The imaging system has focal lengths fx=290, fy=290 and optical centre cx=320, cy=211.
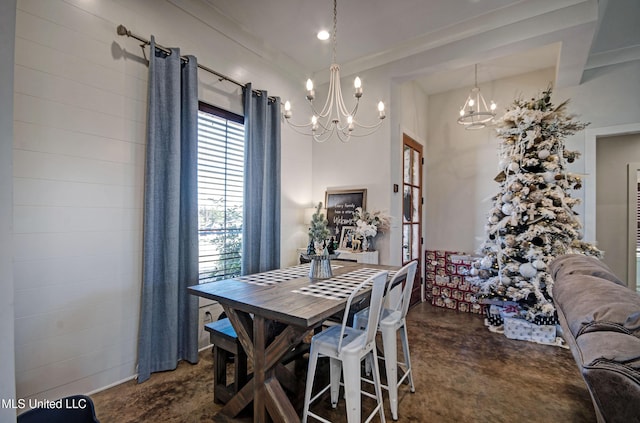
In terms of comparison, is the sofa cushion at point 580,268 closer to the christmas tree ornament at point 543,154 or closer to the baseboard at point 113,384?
the christmas tree ornament at point 543,154

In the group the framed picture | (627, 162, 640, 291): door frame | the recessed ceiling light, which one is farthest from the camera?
(627, 162, 640, 291): door frame

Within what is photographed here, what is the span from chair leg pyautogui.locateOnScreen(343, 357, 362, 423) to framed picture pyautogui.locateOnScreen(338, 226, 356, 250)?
2058 millimetres

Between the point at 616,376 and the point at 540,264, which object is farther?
the point at 540,264

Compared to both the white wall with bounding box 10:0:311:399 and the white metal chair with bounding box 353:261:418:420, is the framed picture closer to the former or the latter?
the white metal chair with bounding box 353:261:418:420

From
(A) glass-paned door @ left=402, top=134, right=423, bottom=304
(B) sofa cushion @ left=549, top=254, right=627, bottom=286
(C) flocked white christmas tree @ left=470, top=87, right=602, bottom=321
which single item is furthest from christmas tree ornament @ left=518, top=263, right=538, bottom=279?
(A) glass-paned door @ left=402, top=134, right=423, bottom=304

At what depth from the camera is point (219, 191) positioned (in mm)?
3020

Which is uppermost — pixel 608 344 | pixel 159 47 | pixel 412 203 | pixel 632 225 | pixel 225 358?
pixel 159 47

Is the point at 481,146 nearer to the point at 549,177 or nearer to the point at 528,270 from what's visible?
the point at 549,177

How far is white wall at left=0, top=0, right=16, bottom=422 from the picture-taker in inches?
34.8

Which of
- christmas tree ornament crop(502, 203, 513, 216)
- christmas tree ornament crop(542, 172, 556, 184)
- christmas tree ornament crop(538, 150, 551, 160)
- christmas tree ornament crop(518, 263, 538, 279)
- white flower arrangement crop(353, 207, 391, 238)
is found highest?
christmas tree ornament crop(538, 150, 551, 160)

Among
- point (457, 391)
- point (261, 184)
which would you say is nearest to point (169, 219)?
point (261, 184)

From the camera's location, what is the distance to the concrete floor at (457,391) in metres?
1.91

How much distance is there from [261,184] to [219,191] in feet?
1.55

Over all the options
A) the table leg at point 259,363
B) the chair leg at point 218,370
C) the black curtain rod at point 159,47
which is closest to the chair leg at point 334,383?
the table leg at point 259,363
